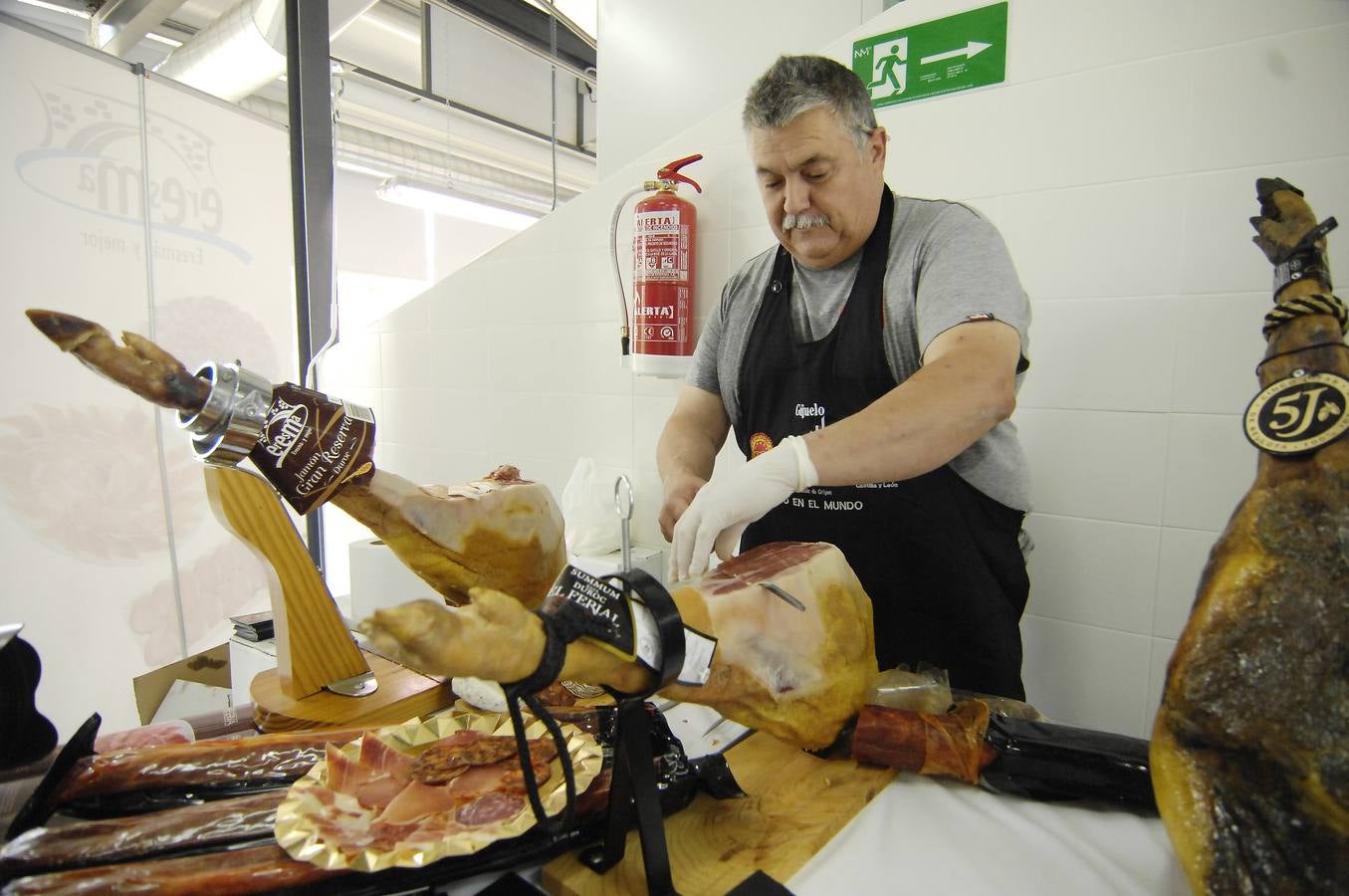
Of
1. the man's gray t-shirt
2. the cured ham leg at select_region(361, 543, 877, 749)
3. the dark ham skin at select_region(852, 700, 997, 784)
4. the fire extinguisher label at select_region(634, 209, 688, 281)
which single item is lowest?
the dark ham skin at select_region(852, 700, 997, 784)

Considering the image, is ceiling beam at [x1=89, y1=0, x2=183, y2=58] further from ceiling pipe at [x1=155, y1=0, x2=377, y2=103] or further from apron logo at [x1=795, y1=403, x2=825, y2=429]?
apron logo at [x1=795, y1=403, x2=825, y2=429]

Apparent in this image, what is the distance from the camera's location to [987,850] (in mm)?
906

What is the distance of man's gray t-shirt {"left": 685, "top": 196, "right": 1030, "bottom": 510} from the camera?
1.37 meters

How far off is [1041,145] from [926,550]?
3.72 feet

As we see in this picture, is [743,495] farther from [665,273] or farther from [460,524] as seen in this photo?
[665,273]

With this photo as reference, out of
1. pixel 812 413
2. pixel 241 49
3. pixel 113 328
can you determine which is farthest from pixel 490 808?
pixel 241 49

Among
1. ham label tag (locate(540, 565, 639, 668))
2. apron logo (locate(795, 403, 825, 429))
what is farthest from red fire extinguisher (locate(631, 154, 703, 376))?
ham label tag (locate(540, 565, 639, 668))

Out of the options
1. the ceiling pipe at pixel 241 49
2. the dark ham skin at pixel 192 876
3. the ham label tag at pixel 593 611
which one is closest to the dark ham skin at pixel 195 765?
the dark ham skin at pixel 192 876

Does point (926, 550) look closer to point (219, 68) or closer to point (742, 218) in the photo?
point (742, 218)

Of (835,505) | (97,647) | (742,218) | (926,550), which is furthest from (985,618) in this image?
(97,647)

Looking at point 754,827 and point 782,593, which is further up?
point 782,593

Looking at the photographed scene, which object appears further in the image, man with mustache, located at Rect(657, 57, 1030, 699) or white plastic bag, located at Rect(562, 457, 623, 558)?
white plastic bag, located at Rect(562, 457, 623, 558)

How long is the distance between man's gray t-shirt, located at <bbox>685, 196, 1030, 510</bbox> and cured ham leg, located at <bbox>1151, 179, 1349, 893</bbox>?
56cm

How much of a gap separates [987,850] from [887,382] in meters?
0.90
